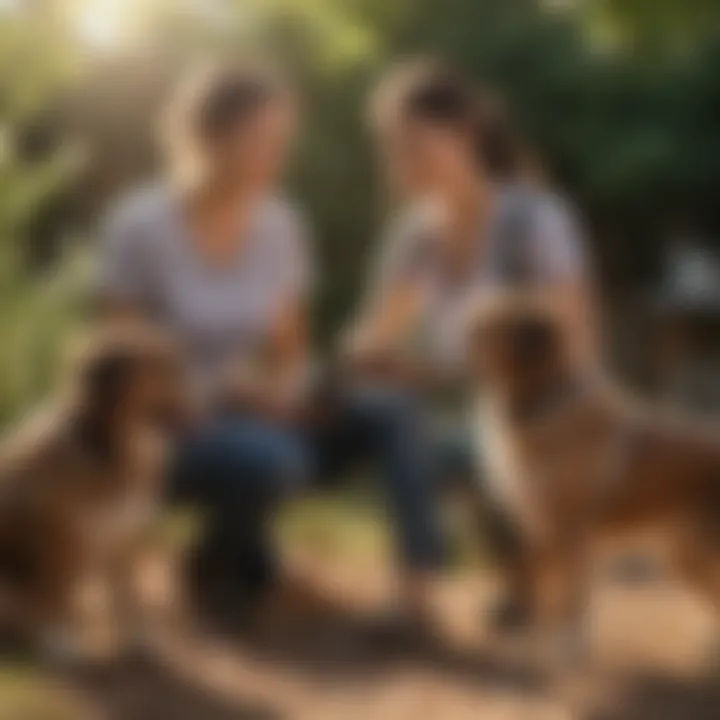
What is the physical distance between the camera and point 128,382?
140cm

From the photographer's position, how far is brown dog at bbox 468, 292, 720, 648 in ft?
4.71

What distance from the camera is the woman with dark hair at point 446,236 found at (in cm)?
144

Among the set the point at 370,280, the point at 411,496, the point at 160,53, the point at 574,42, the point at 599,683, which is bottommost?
the point at 599,683

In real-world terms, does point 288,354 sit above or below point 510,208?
below

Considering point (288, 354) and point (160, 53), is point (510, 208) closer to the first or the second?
point (288, 354)

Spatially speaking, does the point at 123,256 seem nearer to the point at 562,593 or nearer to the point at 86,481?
the point at 86,481

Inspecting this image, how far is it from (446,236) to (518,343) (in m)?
0.12

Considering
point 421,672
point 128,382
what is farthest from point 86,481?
point 421,672

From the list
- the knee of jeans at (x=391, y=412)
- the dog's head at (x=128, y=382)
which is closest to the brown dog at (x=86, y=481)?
the dog's head at (x=128, y=382)

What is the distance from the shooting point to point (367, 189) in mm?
1441

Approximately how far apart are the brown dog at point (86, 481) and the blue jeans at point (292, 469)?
0.15ft

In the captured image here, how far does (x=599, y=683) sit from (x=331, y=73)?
24.5 inches

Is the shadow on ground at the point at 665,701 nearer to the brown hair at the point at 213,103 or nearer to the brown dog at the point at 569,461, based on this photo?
the brown dog at the point at 569,461

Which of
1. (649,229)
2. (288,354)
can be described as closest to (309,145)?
(288,354)
